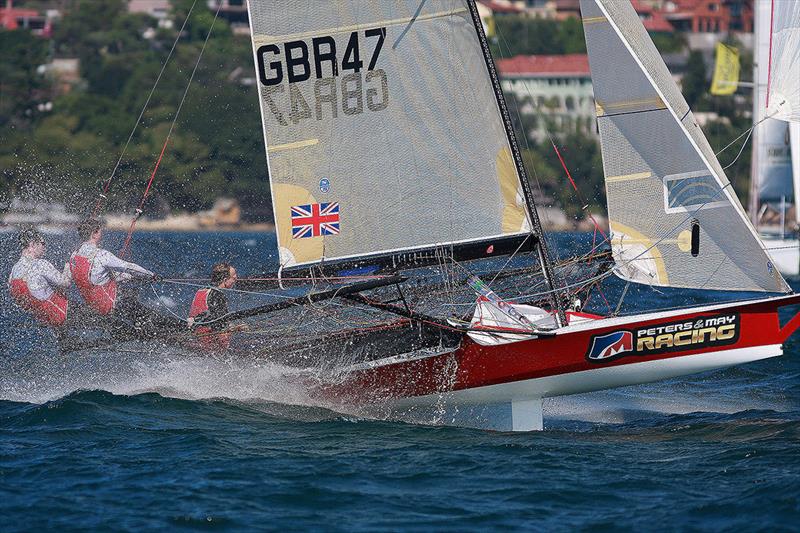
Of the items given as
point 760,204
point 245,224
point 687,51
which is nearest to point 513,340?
point 760,204

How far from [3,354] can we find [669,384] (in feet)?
21.8

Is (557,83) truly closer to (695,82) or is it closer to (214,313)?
(695,82)

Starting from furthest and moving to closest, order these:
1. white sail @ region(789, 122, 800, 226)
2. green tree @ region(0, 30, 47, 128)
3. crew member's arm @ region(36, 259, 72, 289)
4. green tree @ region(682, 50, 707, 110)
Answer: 1. green tree @ region(682, 50, 707, 110)
2. green tree @ region(0, 30, 47, 128)
3. white sail @ region(789, 122, 800, 226)
4. crew member's arm @ region(36, 259, 72, 289)

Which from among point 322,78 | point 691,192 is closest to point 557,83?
point 691,192

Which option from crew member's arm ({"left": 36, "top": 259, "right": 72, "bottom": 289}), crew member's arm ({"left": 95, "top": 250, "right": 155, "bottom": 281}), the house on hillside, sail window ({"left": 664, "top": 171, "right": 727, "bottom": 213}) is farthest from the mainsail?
the house on hillside

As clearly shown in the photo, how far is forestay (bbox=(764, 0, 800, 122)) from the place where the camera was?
11.0 meters

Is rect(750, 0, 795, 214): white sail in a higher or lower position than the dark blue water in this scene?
lower

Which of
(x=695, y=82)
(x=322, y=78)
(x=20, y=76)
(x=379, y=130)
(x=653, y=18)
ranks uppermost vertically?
(x=322, y=78)

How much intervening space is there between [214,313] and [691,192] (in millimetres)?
4228

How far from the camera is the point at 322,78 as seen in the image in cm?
1085

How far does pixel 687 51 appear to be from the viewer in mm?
82500

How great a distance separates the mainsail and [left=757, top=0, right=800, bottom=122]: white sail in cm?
78

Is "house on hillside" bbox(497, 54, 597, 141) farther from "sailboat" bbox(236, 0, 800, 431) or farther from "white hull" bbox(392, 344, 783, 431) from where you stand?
"white hull" bbox(392, 344, 783, 431)

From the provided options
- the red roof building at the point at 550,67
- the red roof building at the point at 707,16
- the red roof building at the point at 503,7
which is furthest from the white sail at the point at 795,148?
the red roof building at the point at 707,16
